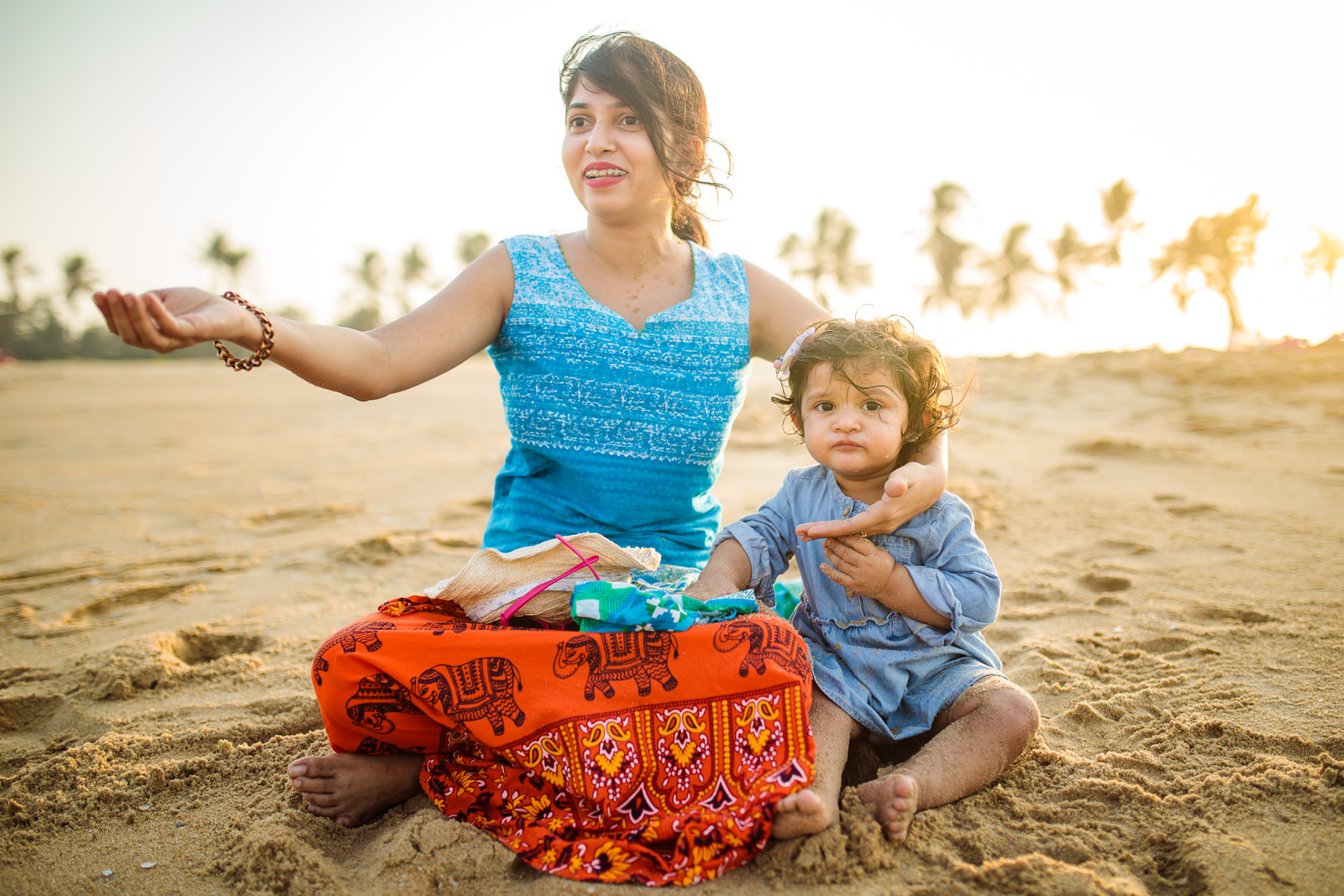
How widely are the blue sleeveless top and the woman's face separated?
0.89ft

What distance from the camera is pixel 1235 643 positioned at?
94.8 inches

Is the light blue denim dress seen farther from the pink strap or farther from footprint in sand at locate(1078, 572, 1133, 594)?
footprint in sand at locate(1078, 572, 1133, 594)

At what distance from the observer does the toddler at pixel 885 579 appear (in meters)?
1.73

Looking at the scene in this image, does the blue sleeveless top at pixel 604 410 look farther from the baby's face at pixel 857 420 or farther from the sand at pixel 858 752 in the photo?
the sand at pixel 858 752

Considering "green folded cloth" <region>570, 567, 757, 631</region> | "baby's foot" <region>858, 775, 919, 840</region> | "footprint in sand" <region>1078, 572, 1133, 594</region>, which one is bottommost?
"footprint in sand" <region>1078, 572, 1133, 594</region>

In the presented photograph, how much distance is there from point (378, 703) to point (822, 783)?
1.01 metres

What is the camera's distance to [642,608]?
5.51 feet

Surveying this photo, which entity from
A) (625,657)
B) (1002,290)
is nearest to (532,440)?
(625,657)

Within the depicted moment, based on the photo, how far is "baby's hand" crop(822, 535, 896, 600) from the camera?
1821 mm

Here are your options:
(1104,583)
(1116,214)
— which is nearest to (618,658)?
(1104,583)

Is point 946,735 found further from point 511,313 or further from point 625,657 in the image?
point 511,313

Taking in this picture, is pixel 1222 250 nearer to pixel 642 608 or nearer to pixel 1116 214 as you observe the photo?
pixel 1116 214

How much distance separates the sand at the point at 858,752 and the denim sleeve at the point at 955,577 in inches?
14.4

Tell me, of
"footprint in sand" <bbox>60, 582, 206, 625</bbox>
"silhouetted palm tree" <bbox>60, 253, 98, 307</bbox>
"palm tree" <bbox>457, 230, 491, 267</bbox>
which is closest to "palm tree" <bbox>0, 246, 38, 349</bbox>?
"silhouetted palm tree" <bbox>60, 253, 98, 307</bbox>
